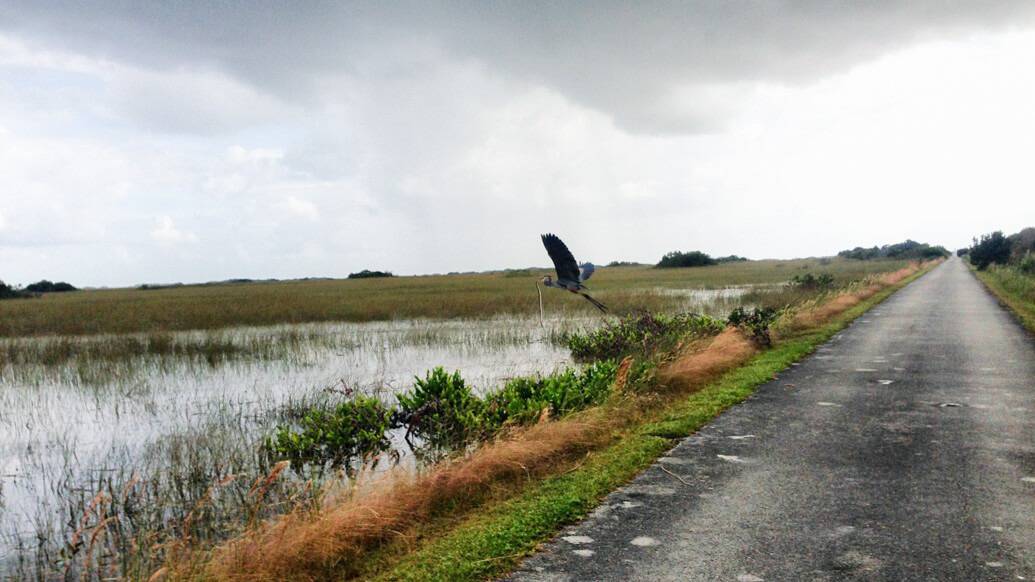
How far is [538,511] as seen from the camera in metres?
4.90

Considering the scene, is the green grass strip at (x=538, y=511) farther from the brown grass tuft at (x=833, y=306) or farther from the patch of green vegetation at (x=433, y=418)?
the brown grass tuft at (x=833, y=306)

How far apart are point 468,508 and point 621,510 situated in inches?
50.4

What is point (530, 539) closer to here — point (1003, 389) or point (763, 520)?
point (763, 520)

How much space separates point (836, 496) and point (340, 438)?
17.2ft

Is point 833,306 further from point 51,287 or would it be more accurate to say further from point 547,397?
point 51,287

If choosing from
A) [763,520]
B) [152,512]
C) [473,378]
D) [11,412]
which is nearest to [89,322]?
[11,412]

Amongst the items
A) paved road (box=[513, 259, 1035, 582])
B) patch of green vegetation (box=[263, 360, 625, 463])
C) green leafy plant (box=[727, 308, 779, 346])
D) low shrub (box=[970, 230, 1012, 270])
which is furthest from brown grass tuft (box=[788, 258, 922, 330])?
low shrub (box=[970, 230, 1012, 270])

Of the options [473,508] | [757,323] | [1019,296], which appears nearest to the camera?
[473,508]

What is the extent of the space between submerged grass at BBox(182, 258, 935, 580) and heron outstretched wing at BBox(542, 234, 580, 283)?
5.58 feet

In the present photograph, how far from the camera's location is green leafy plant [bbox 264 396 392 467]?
7.34 m

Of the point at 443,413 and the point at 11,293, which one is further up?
the point at 11,293

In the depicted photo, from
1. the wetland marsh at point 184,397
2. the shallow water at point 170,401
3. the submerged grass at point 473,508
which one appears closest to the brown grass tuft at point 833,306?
the shallow water at point 170,401

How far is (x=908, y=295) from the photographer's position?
2878cm

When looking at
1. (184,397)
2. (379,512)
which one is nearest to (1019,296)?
(379,512)
